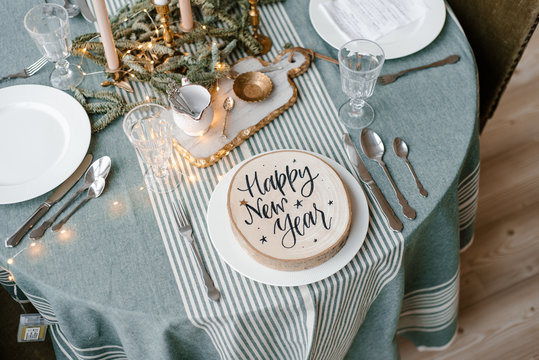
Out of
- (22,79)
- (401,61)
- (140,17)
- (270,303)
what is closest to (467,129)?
(401,61)

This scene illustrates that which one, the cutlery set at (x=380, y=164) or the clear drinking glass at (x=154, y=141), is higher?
the clear drinking glass at (x=154, y=141)

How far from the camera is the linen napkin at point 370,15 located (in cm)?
130

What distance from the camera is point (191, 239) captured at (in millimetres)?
1009

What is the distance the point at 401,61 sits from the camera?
4.12 feet

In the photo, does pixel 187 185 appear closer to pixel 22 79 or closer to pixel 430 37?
pixel 22 79

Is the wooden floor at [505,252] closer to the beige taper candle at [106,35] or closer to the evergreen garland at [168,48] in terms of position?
the evergreen garland at [168,48]

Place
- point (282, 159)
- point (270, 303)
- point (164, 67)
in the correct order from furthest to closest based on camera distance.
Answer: point (164, 67)
point (282, 159)
point (270, 303)

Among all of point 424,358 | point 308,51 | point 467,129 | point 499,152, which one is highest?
point 308,51

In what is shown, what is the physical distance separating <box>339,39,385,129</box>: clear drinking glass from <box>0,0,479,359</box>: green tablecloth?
3 centimetres

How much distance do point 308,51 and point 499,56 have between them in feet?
2.00

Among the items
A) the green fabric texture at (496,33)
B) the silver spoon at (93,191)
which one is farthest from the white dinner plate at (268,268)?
the green fabric texture at (496,33)

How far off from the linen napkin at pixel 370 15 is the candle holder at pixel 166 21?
382 millimetres

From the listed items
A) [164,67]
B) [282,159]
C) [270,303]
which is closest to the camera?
[270,303]

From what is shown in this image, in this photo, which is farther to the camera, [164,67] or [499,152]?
[499,152]
